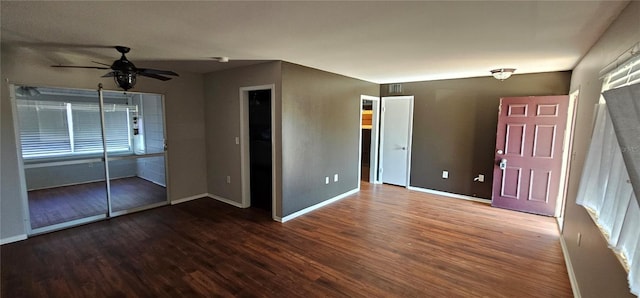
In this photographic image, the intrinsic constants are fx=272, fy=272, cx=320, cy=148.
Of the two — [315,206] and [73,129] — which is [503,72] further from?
[73,129]

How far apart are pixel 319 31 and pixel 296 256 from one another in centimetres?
229

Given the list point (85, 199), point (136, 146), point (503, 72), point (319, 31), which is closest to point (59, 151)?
point (85, 199)

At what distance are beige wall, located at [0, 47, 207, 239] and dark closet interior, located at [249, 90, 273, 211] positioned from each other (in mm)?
1244

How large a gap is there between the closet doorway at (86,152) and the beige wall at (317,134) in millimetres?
2324

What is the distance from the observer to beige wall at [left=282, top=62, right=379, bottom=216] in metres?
3.90

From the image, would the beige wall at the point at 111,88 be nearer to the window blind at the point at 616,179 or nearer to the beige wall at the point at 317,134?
the beige wall at the point at 317,134

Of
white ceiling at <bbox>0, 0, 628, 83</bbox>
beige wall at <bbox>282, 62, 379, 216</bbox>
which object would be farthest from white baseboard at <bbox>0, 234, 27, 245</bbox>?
beige wall at <bbox>282, 62, 379, 216</bbox>

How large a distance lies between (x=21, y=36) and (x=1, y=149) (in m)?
1.44

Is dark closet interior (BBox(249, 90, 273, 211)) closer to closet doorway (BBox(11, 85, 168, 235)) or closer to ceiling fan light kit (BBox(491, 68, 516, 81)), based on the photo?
closet doorway (BBox(11, 85, 168, 235))

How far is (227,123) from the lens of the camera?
A: 15.1ft

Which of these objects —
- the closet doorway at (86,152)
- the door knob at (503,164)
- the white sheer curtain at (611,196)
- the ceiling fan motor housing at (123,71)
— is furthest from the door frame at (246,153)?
the door knob at (503,164)

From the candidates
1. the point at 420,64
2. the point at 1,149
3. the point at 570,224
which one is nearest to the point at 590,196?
the point at 570,224

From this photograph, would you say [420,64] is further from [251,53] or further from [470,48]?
[251,53]

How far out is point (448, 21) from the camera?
2.10 metres
